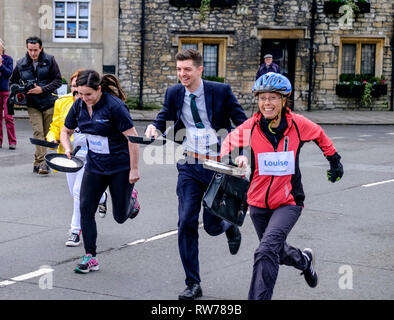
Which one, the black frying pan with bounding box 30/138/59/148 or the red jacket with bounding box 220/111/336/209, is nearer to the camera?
the red jacket with bounding box 220/111/336/209

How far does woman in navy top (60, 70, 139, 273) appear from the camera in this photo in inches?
283

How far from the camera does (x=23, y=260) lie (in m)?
7.61

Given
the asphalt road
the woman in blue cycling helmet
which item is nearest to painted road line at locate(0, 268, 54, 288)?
the asphalt road

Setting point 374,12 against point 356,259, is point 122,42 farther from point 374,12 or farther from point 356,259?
point 356,259

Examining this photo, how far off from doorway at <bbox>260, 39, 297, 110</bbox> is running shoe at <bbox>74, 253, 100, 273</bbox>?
21605 mm

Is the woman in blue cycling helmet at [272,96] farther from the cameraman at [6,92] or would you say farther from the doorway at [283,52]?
the doorway at [283,52]

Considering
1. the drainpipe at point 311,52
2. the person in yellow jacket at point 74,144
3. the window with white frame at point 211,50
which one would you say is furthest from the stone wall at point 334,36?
the person in yellow jacket at point 74,144

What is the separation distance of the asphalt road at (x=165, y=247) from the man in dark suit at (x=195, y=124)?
57cm

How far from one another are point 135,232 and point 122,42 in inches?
743

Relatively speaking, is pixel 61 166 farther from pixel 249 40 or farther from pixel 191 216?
pixel 249 40

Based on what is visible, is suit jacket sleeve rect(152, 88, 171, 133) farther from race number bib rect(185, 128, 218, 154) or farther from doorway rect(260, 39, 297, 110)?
doorway rect(260, 39, 297, 110)

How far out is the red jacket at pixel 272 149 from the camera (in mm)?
5988
